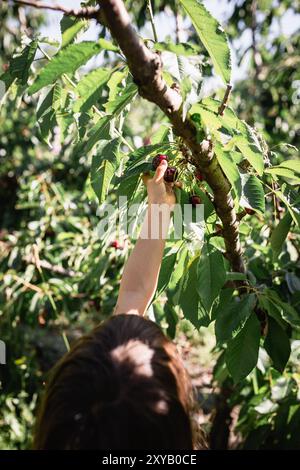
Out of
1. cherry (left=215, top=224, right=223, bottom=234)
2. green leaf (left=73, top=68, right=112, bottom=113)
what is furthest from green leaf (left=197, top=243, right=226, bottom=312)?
green leaf (left=73, top=68, right=112, bottom=113)

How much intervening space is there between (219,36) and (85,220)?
188cm

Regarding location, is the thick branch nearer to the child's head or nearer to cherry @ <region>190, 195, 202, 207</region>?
cherry @ <region>190, 195, 202, 207</region>

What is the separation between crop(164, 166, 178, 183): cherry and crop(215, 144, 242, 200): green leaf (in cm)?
17

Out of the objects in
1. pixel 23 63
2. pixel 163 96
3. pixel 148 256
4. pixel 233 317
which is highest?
pixel 23 63

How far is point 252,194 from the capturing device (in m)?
0.85

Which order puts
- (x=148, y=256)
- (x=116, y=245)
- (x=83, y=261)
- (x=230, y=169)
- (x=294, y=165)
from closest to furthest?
(x=230, y=169), (x=294, y=165), (x=148, y=256), (x=116, y=245), (x=83, y=261)

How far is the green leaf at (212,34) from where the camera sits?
69 cm

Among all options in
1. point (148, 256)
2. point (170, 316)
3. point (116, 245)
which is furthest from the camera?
point (116, 245)

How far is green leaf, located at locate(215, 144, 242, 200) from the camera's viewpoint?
780 mm

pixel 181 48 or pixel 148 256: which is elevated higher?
pixel 181 48

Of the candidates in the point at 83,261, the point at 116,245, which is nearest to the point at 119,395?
the point at 116,245

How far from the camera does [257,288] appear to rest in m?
1.08

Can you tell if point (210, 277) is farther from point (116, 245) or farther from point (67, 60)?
point (116, 245)

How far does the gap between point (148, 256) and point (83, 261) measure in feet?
3.57
